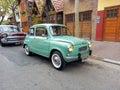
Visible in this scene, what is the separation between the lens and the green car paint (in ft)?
16.9

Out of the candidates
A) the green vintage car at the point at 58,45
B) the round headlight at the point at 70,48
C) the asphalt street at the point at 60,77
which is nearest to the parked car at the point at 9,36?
the green vintage car at the point at 58,45

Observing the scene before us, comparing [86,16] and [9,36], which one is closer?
[9,36]

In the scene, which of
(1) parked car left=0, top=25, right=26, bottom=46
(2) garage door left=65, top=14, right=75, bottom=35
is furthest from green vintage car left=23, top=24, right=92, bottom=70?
(2) garage door left=65, top=14, right=75, bottom=35

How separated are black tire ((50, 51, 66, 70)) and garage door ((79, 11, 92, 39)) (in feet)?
26.0

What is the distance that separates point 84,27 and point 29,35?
7238mm

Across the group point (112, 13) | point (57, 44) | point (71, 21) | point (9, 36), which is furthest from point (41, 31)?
point (71, 21)

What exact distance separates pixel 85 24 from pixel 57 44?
8.46m

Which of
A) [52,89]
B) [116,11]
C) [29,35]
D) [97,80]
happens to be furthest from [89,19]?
[52,89]

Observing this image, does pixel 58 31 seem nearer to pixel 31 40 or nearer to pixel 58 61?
pixel 58 61

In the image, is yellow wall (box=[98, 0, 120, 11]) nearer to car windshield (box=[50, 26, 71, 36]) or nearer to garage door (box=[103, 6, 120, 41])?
A: garage door (box=[103, 6, 120, 41])

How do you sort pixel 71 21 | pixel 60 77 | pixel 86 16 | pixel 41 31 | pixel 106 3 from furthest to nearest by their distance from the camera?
pixel 71 21 → pixel 86 16 → pixel 106 3 → pixel 41 31 → pixel 60 77

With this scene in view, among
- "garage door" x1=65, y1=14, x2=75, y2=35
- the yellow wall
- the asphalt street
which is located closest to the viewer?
the asphalt street

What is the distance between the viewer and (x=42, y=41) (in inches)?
248

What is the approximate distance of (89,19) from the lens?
12.7 m
